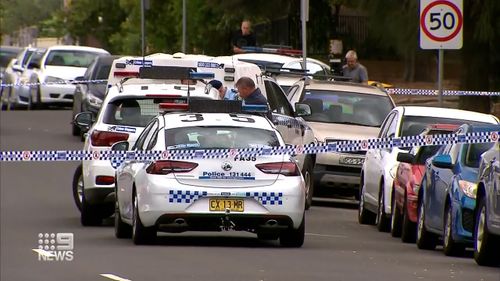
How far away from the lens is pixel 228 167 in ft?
53.3

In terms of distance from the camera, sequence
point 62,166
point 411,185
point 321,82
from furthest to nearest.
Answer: point 62,166, point 321,82, point 411,185

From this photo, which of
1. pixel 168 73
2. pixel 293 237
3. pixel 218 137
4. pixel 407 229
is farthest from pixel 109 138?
pixel 407 229

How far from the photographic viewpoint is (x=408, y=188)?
61.8 feet

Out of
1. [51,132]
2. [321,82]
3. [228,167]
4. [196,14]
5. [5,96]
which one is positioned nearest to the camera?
[228,167]

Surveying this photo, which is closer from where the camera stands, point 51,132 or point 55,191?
point 55,191

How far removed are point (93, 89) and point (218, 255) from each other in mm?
17599

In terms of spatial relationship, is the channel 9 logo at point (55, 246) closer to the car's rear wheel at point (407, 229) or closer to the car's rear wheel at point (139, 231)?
the car's rear wheel at point (139, 231)

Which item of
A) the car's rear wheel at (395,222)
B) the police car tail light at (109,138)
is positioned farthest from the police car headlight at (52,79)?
the car's rear wheel at (395,222)

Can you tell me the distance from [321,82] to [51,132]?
11.1 m

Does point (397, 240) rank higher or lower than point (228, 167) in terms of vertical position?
lower

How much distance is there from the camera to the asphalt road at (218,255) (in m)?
14.2

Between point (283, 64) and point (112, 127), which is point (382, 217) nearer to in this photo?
point (112, 127)

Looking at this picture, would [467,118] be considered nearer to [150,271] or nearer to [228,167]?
[228,167]

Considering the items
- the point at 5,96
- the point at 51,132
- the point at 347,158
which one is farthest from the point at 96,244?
the point at 5,96
